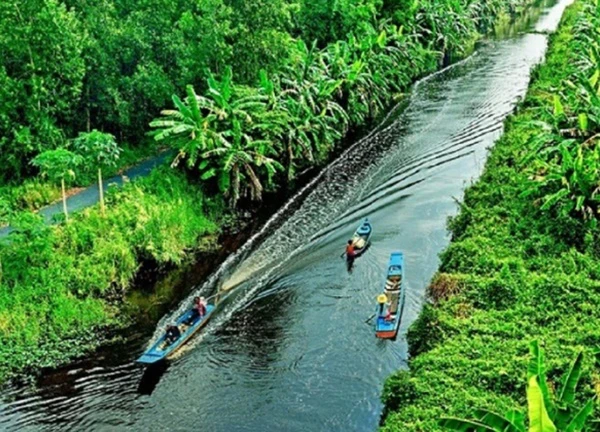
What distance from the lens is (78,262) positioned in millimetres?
26156

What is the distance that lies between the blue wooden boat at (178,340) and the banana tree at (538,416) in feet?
38.6

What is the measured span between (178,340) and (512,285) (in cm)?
1061

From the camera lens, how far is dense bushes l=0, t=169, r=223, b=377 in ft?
77.9

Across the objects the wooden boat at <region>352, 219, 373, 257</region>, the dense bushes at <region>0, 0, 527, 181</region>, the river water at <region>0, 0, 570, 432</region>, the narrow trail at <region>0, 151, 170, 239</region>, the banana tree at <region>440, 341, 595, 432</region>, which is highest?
the dense bushes at <region>0, 0, 527, 181</region>

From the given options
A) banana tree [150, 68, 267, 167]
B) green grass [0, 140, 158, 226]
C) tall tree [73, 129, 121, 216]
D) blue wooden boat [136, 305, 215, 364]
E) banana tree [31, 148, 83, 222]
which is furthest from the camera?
banana tree [150, 68, 267, 167]

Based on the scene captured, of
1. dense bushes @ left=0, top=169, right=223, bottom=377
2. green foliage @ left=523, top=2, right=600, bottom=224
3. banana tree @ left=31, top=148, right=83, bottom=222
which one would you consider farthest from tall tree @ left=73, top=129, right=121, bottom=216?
green foliage @ left=523, top=2, right=600, bottom=224

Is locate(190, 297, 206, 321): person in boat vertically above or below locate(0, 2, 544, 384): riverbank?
below

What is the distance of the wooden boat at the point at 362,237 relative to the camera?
28531 millimetres

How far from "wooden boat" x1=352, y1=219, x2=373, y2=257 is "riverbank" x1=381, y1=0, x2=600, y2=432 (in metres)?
3.53

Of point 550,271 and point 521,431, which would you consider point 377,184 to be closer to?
point 550,271

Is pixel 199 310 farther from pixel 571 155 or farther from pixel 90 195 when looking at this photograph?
pixel 571 155

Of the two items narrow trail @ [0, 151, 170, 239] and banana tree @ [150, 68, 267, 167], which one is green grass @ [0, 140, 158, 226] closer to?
narrow trail @ [0, 151, 170, 239]

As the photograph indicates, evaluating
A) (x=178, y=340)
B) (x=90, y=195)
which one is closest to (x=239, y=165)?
(x=90, y=195)

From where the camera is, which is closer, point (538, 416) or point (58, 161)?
point (538, 416)
